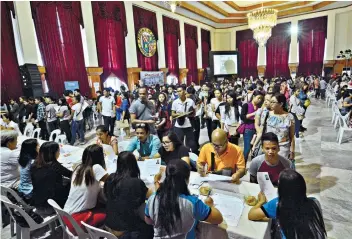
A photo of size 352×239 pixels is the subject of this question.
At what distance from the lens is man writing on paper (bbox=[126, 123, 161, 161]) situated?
2.75 m

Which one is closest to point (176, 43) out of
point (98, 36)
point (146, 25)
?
point (146, 25)

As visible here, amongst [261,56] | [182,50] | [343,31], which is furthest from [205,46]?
[343,31]

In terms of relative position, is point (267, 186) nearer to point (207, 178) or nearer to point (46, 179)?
point (207, 178)

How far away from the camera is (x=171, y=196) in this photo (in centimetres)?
135

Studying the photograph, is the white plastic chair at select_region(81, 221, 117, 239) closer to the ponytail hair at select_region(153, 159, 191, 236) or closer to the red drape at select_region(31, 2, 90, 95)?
the ponytail hair at select_region(153, 159, 191, 236)

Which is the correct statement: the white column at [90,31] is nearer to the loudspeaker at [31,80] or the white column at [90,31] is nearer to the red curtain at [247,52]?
the loudspeaker at [31,80]

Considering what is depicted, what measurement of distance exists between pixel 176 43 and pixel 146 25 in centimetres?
262

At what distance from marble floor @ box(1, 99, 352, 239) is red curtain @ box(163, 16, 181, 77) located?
7600 millimetres

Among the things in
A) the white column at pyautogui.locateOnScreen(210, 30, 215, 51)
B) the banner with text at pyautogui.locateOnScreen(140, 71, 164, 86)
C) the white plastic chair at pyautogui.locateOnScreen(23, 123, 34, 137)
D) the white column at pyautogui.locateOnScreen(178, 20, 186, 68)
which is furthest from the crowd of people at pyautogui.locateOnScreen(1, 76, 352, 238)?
the white column at pyautogui.locateOnScreen(210, 30, 215, 51)

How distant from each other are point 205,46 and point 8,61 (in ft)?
40.5

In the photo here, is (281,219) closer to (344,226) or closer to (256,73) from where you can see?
(344,226)

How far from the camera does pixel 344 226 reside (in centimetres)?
229

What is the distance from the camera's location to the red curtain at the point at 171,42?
40.9ft

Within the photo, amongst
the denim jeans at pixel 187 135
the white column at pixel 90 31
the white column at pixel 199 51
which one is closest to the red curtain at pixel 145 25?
the white column at pixel 90 31
